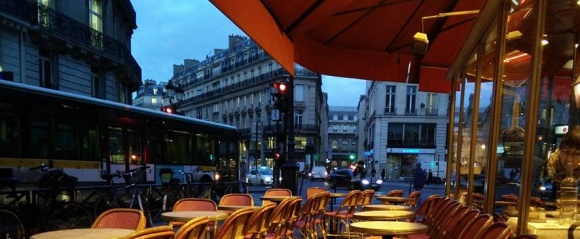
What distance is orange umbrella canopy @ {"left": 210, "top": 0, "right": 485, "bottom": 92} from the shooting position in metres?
4.47

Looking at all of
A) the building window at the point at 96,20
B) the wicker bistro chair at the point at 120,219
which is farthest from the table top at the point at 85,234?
the building window at the point at 96,20

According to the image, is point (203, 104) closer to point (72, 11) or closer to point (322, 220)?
point (72, 11)

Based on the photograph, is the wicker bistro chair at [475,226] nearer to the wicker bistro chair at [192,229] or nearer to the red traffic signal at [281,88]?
the wicker bistro chair at [192,229]

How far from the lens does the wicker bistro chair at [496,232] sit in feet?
8.52

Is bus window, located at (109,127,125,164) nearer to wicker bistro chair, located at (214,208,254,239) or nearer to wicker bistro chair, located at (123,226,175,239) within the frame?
wicker bistro chair, located at (214,208,254,239)

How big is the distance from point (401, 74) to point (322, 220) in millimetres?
2960

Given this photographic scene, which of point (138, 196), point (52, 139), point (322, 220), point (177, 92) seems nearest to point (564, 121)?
point (322, 220)

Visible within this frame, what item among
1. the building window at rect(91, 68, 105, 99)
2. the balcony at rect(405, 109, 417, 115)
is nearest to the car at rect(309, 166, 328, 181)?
the balcony at rect(405, 109, 417, 115)

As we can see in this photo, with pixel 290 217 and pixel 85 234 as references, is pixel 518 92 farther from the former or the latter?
pixel 85 234

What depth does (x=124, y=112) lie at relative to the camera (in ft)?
41.2

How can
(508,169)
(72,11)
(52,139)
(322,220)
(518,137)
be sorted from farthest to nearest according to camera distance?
1. (72,11)
2. (52,139)
3. (322,220)
4. (508,169)
5. (518,137)

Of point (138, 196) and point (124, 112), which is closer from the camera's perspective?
point (138, 196)

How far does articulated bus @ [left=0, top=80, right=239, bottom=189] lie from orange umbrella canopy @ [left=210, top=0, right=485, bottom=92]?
22.1 feet

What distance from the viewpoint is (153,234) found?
2.63 m
